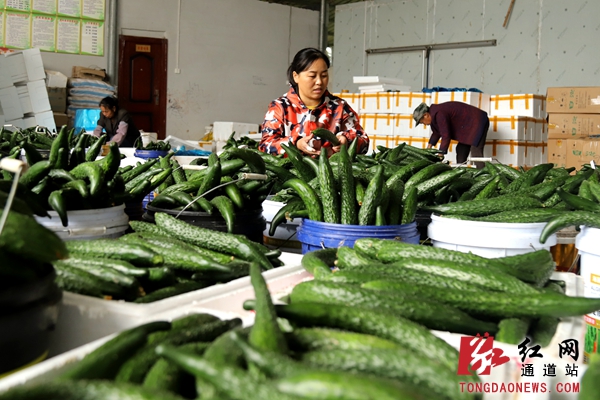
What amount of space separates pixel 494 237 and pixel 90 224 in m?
1.48

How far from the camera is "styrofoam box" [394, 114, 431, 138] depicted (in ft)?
29.4

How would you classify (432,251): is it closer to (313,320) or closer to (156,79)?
(313,320)

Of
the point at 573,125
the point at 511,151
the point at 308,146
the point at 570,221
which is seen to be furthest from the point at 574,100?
the point at 570,221

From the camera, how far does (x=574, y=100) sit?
8.14m

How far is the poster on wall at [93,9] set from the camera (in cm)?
1140

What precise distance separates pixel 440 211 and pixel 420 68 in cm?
1034

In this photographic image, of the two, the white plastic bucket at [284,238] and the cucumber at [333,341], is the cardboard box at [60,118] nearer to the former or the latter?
the white plastic bucket at [284,238]

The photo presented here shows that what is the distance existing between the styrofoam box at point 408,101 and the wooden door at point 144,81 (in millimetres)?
5743

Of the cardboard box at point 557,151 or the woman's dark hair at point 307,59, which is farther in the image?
the cardboard box at point 557,151

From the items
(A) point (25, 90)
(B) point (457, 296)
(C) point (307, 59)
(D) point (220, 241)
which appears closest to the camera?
(B) point (457, 296)

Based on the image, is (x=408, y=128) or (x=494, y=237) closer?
(x=494, y=237)

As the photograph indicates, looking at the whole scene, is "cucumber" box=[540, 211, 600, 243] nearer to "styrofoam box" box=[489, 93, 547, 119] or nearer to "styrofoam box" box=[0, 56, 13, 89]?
"styrofoam box" box=[489, 93, 547, 119]

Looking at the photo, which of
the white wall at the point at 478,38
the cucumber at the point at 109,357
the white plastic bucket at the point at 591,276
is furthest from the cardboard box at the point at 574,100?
the cucumber at the point at 109,357

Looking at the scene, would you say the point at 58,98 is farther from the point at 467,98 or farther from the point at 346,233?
the point at 346,233
